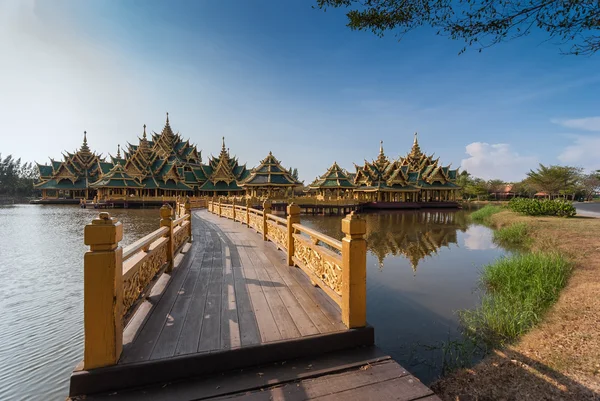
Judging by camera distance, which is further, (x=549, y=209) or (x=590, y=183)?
(x=590, y=183)

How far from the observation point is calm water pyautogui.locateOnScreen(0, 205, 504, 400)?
153 inches

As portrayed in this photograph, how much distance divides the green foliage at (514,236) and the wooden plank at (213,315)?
14080 millimetres

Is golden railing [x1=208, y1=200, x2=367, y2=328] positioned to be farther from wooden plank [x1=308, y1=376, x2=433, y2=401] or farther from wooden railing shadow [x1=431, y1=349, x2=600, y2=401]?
wooden railing shadow [x1=431, y1=349, x2=600, y2=401]

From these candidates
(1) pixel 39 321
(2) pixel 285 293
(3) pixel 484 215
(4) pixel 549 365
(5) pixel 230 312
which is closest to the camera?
(4) pixel 549 365

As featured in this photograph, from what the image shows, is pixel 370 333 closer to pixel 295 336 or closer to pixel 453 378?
pixel 295 336

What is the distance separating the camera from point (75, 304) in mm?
5992

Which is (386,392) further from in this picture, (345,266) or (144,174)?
(144,174)

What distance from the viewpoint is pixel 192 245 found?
864 cm

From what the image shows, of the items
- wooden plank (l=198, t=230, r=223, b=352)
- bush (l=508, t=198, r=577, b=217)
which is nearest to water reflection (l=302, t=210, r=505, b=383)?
wooden plank (l=198, t=230, r=223, b=352)

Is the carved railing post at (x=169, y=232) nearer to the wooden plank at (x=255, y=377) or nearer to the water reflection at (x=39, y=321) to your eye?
the water reflection at (x=39, y=321)

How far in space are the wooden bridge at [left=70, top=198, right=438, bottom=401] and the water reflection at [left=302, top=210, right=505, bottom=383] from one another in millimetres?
1708

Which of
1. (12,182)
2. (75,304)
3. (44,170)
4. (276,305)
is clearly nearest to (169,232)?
(75,304)

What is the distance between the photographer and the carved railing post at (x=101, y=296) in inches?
92.9

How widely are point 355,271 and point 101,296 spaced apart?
Answer: 2430 mm
